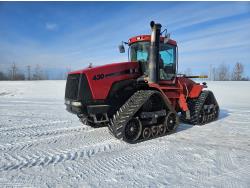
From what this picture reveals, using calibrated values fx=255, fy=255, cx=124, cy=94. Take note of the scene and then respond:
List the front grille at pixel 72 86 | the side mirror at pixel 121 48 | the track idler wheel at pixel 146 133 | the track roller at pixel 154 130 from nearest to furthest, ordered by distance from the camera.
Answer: the front grille at pixel 72 86 → the track idler wheel at pixel 146 133 → the track roller at pixel 154 130 → the side mirror at pixel 121 48

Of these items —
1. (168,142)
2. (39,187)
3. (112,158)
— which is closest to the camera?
(39,187)

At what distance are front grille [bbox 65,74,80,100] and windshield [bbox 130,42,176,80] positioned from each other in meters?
2.04

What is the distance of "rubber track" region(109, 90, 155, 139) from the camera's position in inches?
239

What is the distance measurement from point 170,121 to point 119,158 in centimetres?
276

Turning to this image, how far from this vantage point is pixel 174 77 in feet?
26.7

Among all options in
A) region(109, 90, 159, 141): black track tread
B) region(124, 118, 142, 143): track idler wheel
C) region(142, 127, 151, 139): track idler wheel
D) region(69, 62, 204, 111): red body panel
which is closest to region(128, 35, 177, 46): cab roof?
region(69, 62, 204, 111): red body panel

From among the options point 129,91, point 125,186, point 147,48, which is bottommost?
point 125,186

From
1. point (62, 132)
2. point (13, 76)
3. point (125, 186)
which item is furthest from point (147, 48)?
point (13, 76)

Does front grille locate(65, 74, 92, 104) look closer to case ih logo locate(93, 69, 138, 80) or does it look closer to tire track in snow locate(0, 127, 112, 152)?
case ih logo locate(93, 69, 138, 80)

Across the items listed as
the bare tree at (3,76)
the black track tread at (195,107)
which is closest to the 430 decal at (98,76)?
the black track tread at (195,107)

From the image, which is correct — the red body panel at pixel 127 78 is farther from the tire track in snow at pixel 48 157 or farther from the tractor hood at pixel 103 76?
the tire track in snow at pixel 48 157

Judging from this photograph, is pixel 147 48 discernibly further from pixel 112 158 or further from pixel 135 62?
pixel 112 158

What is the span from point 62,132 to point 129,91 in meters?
2.31

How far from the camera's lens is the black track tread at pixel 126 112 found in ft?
19.9
